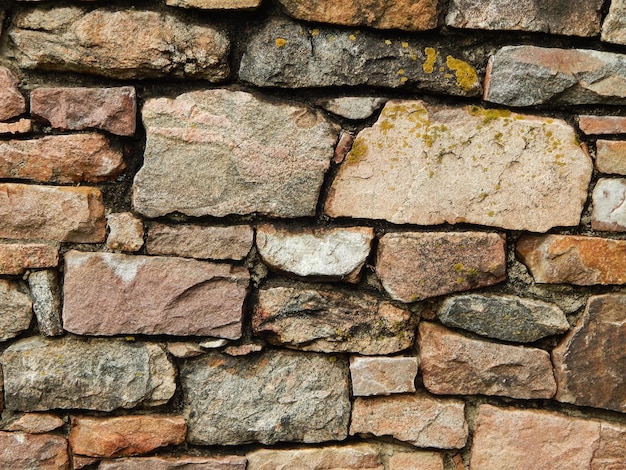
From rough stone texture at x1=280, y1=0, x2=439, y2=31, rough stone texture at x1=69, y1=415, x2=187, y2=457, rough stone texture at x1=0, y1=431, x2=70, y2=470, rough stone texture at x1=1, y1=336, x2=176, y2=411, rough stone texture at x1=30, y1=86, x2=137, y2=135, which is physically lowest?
rough stone texture at x1=0, y1=431, x2=70, y2=470

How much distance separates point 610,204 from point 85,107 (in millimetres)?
1503

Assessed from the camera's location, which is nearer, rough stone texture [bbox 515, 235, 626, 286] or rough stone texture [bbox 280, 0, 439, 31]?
rough stone texture [bbox 280, 0, 439, 31]

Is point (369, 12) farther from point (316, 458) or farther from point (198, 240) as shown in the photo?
point (316, 458)

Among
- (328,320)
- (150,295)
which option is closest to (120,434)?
(150,295)

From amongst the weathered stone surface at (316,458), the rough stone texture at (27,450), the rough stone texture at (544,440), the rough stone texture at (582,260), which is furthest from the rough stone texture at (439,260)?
the rough stone texture at (27,450)

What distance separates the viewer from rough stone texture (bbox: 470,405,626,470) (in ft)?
5.73

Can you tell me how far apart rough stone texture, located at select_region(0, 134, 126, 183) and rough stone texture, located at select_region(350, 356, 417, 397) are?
91 cm

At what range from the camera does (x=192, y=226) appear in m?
1.67

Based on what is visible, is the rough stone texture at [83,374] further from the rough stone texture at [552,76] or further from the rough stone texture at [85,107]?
the rough stone texture at [552,76]

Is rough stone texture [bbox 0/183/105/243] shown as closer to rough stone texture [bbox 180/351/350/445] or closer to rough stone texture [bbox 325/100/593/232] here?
rough stone texture [bbox 180/351/350/445]

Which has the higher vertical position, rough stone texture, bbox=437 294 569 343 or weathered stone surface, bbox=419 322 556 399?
rough stone texture, bbox=437 294 569 343

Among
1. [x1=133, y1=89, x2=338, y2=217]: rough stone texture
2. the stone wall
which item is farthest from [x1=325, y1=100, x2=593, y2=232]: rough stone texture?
[x1=133, y1=89, x2=338, y2=217]: rough stone texture

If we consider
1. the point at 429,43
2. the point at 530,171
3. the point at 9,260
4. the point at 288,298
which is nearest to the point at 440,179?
the point at 530,171

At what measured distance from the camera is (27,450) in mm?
1687
